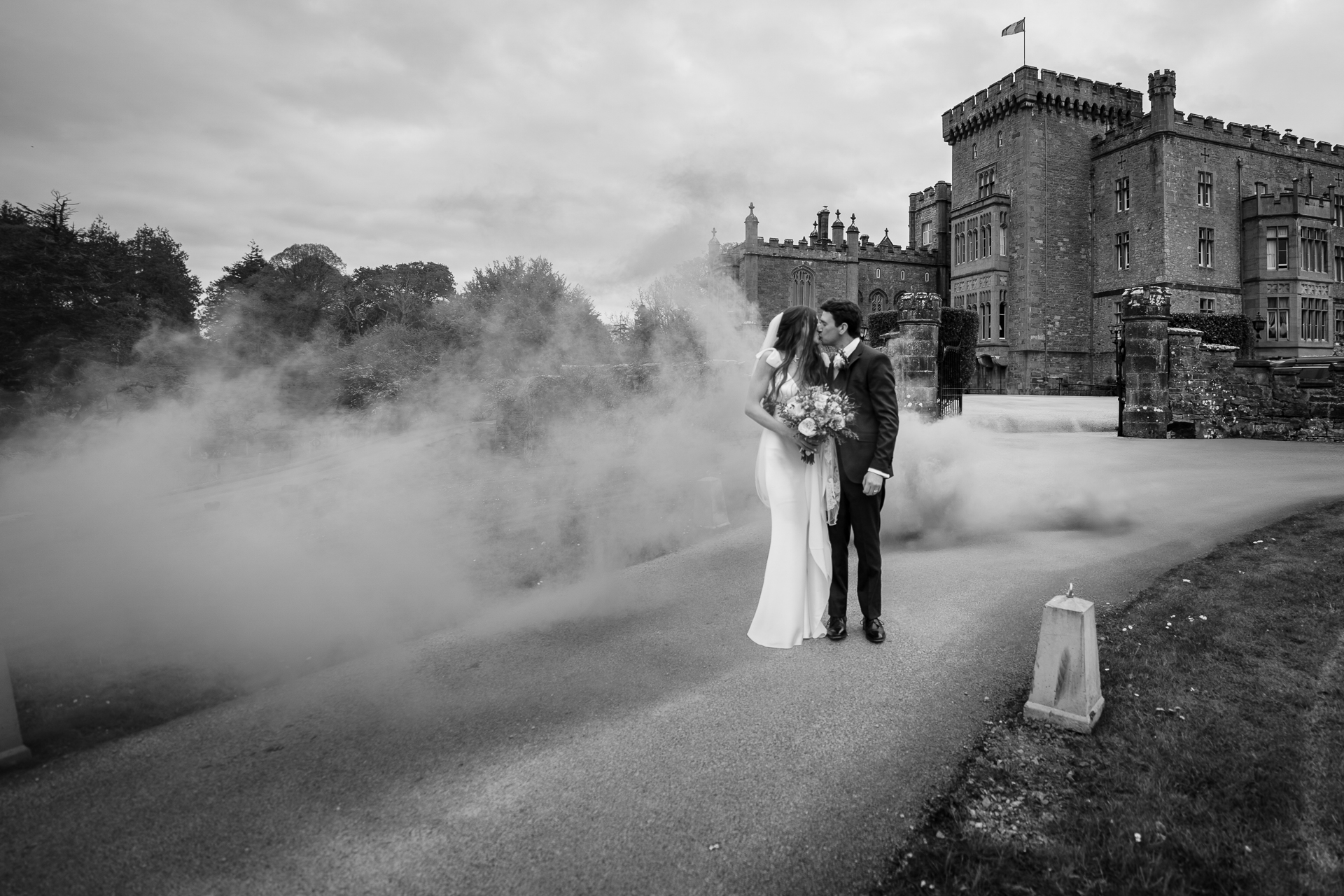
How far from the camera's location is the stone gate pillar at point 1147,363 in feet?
45.2

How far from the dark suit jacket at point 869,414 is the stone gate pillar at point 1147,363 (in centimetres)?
1192

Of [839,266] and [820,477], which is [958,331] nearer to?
[839,266]

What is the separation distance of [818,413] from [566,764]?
98.7 inches

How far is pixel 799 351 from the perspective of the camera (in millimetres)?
4727

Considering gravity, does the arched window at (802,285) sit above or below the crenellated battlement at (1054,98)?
below

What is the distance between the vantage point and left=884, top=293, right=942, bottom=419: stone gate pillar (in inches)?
544

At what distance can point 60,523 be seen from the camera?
7359 millimetres

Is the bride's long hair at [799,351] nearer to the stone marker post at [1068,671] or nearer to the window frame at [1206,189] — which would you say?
the stone marker post at [1068,671]

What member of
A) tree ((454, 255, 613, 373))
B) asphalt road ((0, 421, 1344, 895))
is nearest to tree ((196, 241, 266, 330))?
tree ((454, 255, 613, 373))

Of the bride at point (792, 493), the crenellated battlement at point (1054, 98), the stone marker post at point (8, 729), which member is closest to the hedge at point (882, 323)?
the crenellated battlement at point (1054, 98)

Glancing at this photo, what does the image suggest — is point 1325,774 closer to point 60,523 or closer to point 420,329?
point 60,523

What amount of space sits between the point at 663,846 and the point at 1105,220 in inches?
1816

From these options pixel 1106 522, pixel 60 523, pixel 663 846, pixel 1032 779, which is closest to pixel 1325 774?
pixel 1032 779

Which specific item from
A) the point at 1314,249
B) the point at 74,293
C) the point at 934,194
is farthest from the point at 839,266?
the point at 74,293
